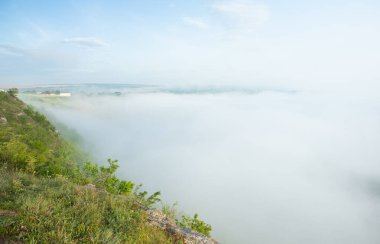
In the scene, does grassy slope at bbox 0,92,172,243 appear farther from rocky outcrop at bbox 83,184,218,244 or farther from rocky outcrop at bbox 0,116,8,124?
rocky outcrop at bbox 0,116,8,124

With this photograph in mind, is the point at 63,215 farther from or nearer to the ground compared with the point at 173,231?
farther from the ground

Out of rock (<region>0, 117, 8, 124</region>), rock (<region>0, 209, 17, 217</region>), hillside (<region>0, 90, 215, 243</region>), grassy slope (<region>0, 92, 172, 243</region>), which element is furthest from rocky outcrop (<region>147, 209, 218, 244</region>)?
rock (<region>0, 117, 8, 124</region>)

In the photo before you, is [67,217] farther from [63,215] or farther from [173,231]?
[173,231]

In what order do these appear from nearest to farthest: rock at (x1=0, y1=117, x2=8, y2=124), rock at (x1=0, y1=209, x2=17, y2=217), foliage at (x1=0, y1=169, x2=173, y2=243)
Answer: foliage at (x1=0, y1=169, x2=173, y2=243), rock at (x1=0, y1=209, x2=17, y2=217), rock at (x1=0, y1=117, x2=8, y2=124)

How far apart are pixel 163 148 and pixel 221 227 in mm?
101812

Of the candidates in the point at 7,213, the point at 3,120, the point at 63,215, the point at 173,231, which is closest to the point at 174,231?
the point at 173,231

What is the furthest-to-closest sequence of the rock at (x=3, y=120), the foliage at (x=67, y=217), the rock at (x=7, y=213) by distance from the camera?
the rock at (x=3, y=120) → the rock at (x=7, y=213) → the foliage at (x=67, y=217)

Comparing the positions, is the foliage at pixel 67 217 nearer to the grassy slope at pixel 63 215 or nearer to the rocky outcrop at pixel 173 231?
the grassy slope at pixel 63 215

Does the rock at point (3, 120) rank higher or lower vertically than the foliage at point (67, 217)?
higher

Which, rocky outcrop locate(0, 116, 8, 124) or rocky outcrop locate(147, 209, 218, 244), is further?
rocky outcrop locate(0, 116, 8, 124)

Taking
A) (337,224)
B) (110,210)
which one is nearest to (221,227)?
(337,224)

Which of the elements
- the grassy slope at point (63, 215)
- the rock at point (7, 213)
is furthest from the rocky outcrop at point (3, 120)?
the rock at point (7, 213)

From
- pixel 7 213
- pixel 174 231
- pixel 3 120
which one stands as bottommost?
pixel 174 231

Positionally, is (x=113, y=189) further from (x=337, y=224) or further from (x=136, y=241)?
(x=337, y=224)
